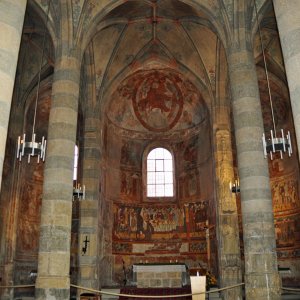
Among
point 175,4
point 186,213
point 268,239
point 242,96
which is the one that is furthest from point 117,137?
point 268,239

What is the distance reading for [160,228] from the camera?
24203mm

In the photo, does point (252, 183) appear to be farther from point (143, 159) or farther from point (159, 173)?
point (143, 159)

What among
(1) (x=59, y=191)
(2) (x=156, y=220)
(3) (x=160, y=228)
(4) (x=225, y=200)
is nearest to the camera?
(1) (x=59, y=191)

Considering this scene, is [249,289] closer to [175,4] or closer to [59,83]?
[59,83]

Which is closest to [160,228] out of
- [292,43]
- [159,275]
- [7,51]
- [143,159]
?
[143,159]

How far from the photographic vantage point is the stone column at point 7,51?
7.11 metres

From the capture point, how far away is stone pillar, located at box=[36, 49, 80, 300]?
11.4 m

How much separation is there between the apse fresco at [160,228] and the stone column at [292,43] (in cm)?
1644

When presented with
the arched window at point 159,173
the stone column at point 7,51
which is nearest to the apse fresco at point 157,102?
the arched window at point 159,173

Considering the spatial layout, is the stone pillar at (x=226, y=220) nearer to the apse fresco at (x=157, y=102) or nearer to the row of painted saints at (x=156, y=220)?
the row of painted saints at (x=156, y=220)

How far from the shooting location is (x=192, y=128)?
2550 cm

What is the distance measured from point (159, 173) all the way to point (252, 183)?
46.0 feet

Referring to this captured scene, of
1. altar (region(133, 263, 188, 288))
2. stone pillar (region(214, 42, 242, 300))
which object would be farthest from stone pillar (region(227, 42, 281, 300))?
altar (region(133, 263, 188, 288))

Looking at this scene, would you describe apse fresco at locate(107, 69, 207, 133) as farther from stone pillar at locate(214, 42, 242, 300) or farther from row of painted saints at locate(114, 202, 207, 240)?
row of painted saints at locate(114, 202, 207, 240)
